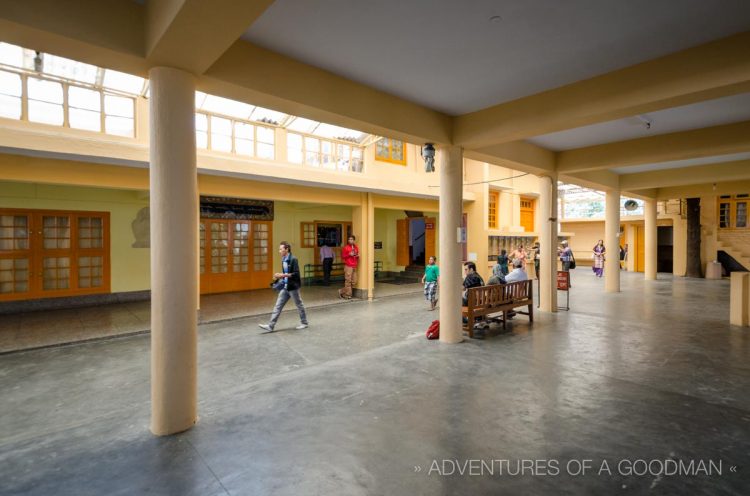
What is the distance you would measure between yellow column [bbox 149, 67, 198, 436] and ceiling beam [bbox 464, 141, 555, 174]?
4463 millimetres

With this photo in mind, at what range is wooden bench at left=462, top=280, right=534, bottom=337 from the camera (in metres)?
6.28

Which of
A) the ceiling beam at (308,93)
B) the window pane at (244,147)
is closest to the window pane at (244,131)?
the window pane at (244,147)

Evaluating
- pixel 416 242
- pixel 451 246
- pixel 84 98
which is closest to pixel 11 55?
pixel 84 98

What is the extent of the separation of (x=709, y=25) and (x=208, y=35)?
13.5 feet

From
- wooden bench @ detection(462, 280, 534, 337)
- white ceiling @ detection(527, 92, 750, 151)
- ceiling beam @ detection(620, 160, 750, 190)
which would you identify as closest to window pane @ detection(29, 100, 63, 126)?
wooden bench @ detection(462, 280, 534, 337)

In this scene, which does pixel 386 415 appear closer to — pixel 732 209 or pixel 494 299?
pixel 494 299

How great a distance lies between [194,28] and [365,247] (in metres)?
8.53

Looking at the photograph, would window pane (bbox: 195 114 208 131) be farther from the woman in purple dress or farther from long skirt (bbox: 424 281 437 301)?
the woman in purple dress

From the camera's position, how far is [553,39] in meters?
3.53

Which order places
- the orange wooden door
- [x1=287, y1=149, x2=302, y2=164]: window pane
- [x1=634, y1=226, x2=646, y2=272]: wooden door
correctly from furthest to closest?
[x1=634, y1=226, x2=646, y2=272]: wooden door → the orange wooden door → [x1=287, y1=149, x2=302, y2=164]: window pane

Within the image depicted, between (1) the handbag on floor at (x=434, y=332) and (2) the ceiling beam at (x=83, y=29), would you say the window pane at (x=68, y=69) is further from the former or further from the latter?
(1) the handbag on floor at (x=434, y=332)

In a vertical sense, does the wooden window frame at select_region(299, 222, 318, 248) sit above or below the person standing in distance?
above

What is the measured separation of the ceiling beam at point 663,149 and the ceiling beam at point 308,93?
4302 mm

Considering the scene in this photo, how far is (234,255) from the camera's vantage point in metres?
12.3
